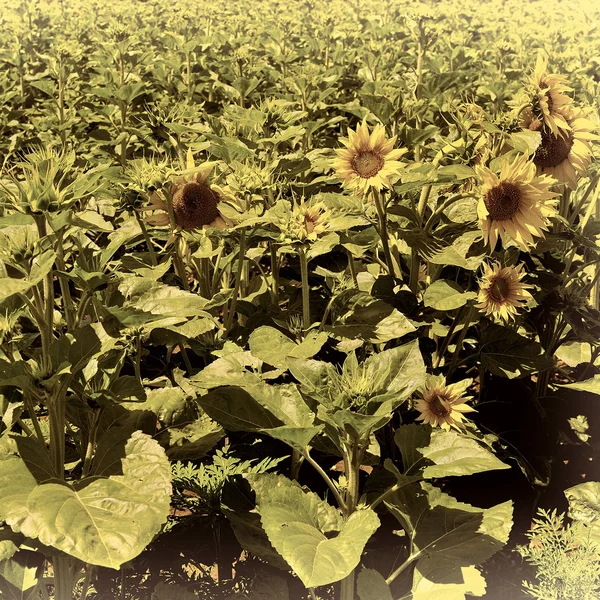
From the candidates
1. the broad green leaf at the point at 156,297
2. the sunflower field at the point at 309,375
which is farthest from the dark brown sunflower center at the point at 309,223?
the broad green leaf at the point at 156,297

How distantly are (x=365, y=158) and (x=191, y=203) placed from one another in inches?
21.0

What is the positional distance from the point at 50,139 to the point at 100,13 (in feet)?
38.4

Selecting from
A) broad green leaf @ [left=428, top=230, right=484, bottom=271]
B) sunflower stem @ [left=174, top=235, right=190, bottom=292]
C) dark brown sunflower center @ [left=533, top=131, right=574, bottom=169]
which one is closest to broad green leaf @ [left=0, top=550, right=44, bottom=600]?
sunflower stem @ [left=174, top=235, right=190, bottom=292]

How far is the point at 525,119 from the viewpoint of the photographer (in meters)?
1.96

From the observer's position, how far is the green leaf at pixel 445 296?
1.87 m

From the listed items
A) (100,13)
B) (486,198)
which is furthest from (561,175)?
(100,13)

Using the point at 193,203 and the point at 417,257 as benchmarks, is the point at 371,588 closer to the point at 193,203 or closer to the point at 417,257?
the point at 417,257

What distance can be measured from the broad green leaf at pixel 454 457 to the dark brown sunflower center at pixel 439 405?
39 cm

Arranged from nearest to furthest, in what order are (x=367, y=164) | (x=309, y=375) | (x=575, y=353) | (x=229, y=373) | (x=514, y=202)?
(x=309, y=375), (x=229, y=373), (x=514, y=202), (x=367, y=164), (x=575, y=353)

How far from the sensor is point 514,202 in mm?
1835

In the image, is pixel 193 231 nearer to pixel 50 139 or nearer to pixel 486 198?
pixel 486 198

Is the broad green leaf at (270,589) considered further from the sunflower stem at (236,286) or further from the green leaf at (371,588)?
the sunflower stem at (236,286)

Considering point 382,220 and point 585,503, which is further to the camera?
point 382,220

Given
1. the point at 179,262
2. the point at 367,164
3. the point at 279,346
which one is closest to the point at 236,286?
the point at 179,262
